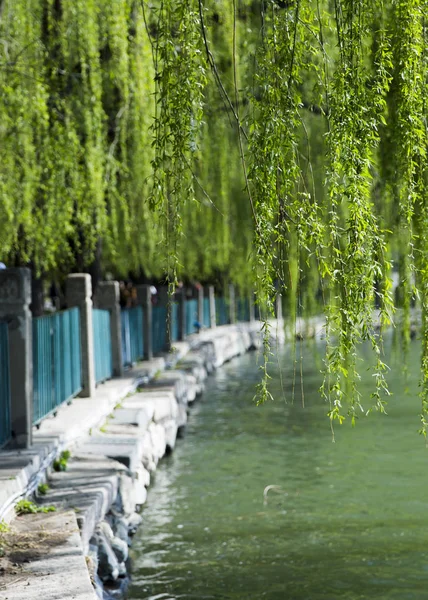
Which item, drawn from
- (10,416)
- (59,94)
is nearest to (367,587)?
(10,416)

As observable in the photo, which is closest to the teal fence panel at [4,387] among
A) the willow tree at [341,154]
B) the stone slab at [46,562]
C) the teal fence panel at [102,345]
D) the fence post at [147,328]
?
the stone slab at [46,562]

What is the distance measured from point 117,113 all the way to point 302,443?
449 centimetres

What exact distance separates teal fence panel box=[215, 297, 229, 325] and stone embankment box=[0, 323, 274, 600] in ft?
44.4

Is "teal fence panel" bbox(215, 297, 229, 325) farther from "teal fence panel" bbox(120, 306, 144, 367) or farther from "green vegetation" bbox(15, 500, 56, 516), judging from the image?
"green vegetation" bbox(15, 500, 56, 516)

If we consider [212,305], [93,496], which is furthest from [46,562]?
[212,305]

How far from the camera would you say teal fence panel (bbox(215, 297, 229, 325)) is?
1063 inches

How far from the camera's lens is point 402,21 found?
4.39 m

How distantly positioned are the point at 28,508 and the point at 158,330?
436 inches

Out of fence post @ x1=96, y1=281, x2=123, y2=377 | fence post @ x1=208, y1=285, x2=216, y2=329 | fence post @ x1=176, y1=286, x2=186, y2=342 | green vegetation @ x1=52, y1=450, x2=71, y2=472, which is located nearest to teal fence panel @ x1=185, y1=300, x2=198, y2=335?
fence post @ x1=176, y1=286, x2=186, y2=342

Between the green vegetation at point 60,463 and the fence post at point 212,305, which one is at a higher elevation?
the fence post at point 212,305

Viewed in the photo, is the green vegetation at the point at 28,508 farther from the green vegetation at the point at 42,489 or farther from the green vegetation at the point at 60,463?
the green vegetation at the point at 60,463

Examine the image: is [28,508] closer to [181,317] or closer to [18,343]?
[18,343]

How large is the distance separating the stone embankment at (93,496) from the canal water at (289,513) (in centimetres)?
23

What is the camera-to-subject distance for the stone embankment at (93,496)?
4.75 metres
